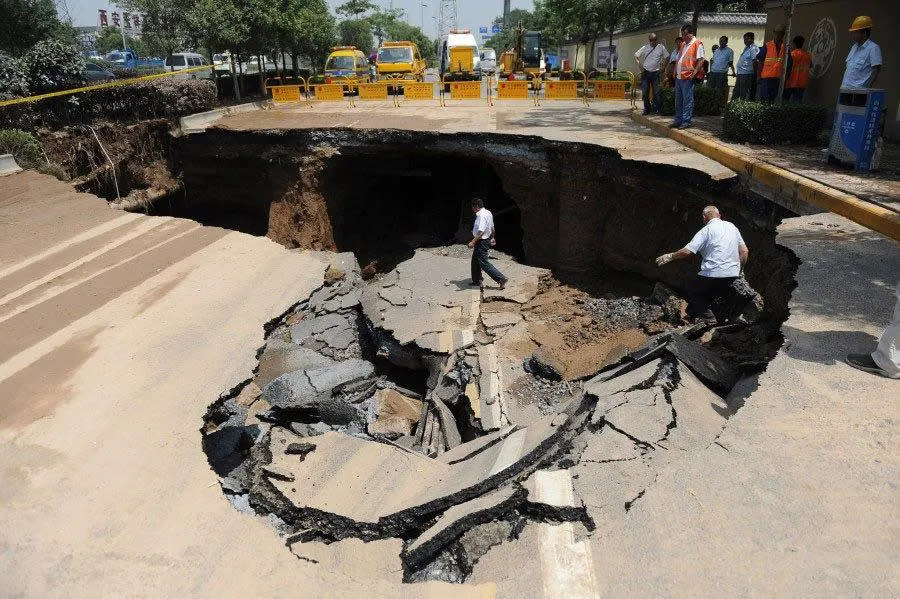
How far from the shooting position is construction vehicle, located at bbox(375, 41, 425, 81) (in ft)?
71.7

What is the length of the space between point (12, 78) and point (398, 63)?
13.3m

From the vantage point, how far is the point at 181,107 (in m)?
13.5

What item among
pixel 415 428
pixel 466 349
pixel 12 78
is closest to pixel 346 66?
pixel 12 78

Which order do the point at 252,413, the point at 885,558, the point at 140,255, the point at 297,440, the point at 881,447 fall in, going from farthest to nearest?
the point at 140,255 → the point at 252,413 → the point at 297,440 → the point at 881,447 → the point at 885,558

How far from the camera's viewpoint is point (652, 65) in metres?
12.3

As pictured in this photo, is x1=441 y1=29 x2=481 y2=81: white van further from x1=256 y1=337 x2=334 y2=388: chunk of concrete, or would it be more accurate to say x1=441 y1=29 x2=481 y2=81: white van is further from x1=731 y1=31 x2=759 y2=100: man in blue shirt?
x1=256 y1=337 x2=334 y2=388: chunk of concrete

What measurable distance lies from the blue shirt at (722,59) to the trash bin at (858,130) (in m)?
5.52

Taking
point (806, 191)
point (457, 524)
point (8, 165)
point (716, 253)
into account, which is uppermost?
point (806, 191)

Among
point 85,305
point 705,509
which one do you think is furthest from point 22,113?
point 705,509

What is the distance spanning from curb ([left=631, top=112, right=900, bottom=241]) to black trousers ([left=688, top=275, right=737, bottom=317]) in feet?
5.17

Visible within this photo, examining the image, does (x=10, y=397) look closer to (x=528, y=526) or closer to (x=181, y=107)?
(x=528, y=526)

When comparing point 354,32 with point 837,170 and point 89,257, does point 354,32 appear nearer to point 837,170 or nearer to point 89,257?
point 89,257

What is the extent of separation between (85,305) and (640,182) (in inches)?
313

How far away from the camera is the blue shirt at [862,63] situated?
7273 millimetres
